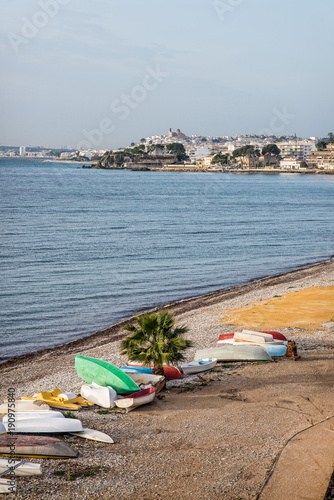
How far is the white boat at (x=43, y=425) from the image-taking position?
9.09 m

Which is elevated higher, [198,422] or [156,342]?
[156,342]

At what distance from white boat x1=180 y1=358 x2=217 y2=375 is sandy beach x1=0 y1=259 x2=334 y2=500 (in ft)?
0.66

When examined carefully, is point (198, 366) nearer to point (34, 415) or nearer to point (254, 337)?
point (254, 337)

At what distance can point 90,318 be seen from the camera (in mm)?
21516

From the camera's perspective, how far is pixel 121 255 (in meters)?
35.7

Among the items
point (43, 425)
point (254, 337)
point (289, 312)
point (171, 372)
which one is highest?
point (43, 425)

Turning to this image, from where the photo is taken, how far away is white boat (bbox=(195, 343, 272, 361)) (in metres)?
14.0

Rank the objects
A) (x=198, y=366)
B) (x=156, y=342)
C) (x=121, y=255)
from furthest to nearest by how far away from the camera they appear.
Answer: (x=121, y=255) → (x=198, y=366) → (x=156, y=342)

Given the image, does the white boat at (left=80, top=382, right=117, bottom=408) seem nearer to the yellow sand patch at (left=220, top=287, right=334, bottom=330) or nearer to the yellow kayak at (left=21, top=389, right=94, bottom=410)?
the yellow kayak at (left=21, top=389, right=94, bottom=410)

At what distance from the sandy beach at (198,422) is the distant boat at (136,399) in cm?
13

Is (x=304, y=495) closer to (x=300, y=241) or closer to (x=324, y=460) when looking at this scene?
(x=324, y=460)

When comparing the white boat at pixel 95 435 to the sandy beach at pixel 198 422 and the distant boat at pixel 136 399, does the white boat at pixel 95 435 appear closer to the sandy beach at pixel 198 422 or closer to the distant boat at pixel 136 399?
the sandy beach at pixel 198 422

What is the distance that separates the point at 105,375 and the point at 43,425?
275 centimetres

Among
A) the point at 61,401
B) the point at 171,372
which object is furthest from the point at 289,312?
the point at 61,401
